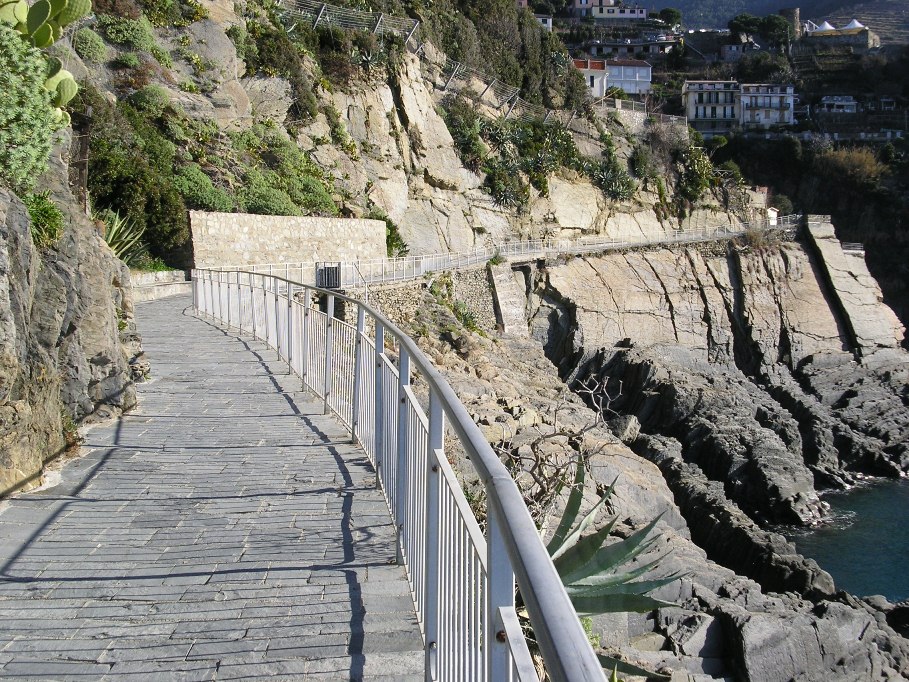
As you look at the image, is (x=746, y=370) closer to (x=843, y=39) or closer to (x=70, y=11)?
(x=70, y=11)

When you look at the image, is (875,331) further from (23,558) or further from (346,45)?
(23,558)

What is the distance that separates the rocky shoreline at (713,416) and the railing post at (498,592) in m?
4.78

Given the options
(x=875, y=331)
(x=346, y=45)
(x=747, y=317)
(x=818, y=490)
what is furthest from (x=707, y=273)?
(x=346, y=45)

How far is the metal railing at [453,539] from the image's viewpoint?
149 centimetres

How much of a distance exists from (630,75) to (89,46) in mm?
73044

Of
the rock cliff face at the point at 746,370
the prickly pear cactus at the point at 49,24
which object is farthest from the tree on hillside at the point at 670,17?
the prickly pear cactus at the point at 49,24

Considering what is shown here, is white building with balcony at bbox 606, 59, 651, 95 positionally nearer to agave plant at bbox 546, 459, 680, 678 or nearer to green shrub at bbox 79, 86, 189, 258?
green shrub at bbox 79, 86, 189, 258

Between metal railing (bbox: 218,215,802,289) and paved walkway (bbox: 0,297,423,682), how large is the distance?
15874mm

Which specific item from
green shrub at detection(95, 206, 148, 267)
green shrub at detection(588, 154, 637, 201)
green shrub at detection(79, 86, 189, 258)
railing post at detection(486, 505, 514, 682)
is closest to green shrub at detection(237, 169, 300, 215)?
green shrub at detection(79, 86, 189, 258)

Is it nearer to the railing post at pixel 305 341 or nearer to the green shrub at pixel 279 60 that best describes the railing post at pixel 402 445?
the railing post at pixel 305 341

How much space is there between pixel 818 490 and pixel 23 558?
3029cm

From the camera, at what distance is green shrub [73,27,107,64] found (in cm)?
2920

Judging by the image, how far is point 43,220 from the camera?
7.50 metres

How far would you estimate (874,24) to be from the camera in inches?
5453
